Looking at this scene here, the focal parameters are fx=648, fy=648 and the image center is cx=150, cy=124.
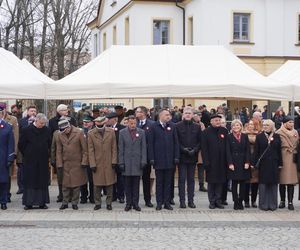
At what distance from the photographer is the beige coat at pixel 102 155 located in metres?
12.7

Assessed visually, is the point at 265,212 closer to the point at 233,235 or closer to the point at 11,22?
the point at 233,235

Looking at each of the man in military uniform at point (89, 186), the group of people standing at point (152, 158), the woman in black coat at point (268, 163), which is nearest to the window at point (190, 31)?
the man in military uniform at point (89, 186)

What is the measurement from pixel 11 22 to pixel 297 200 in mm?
29073

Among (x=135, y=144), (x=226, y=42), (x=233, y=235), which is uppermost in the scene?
(x=226, y=42)

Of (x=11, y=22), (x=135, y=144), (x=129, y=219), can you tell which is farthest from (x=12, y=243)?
(x=11, y=22)

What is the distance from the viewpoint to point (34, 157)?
12781 mm

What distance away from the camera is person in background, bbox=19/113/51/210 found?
41.7 feet

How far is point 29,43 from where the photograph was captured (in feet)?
143

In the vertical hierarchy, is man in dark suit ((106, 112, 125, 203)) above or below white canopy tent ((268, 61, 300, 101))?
below

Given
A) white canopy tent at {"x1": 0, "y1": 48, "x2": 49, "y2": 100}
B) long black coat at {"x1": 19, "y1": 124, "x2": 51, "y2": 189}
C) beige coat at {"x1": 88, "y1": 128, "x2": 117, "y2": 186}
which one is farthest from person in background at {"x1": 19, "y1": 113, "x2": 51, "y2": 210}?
white canopy tent at {"x1": 0, "y1": 48, "x2": 49, "y2": 100}

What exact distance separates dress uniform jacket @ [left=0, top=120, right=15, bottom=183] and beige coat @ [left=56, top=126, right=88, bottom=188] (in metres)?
0.94

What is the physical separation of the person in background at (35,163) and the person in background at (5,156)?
223 millimetres

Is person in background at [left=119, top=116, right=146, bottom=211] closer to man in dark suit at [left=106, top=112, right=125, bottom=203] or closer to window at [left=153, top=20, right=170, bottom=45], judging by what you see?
man in dark suit at [left=106, top=112, right=125, bottom=203]

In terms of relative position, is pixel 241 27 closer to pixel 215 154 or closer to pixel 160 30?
pixel 160 30
